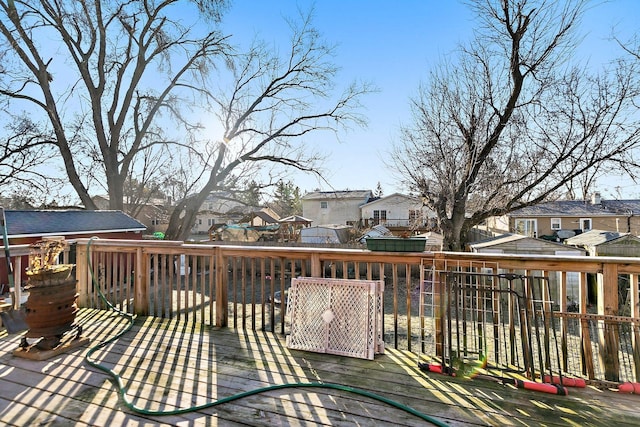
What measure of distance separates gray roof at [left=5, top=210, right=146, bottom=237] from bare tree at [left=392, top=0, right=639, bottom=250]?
30.5 ft

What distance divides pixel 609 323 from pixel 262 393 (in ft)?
7.91

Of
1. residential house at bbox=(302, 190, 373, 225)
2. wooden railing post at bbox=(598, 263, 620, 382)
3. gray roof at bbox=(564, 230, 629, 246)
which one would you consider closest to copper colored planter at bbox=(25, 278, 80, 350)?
wooden railing post at bbox=(598, 263, 620, 382)

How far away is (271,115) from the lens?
41.0ft

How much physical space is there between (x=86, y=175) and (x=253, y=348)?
14.2 meters

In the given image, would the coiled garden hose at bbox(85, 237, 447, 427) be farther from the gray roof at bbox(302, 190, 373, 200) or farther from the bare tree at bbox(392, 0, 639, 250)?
the gray roof at bbox(302, 190, 373, 200)

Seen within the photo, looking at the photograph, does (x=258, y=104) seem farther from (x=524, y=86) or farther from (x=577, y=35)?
(x=577, y=35)

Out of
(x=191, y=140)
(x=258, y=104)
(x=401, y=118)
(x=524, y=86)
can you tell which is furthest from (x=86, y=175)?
(x=524, y=86)

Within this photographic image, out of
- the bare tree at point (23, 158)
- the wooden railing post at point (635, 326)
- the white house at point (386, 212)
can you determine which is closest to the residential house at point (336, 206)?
the white house at point (386, 212)

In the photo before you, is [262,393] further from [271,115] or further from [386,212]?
[386,212]

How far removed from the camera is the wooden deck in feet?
5.83

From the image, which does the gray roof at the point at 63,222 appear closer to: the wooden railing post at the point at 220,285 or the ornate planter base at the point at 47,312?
the ornate planter base at the point at 47,312

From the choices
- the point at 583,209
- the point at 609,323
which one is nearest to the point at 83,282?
the point at 609,323

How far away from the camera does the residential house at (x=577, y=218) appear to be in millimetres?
17859

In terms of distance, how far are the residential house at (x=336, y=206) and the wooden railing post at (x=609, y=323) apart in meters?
22.7
